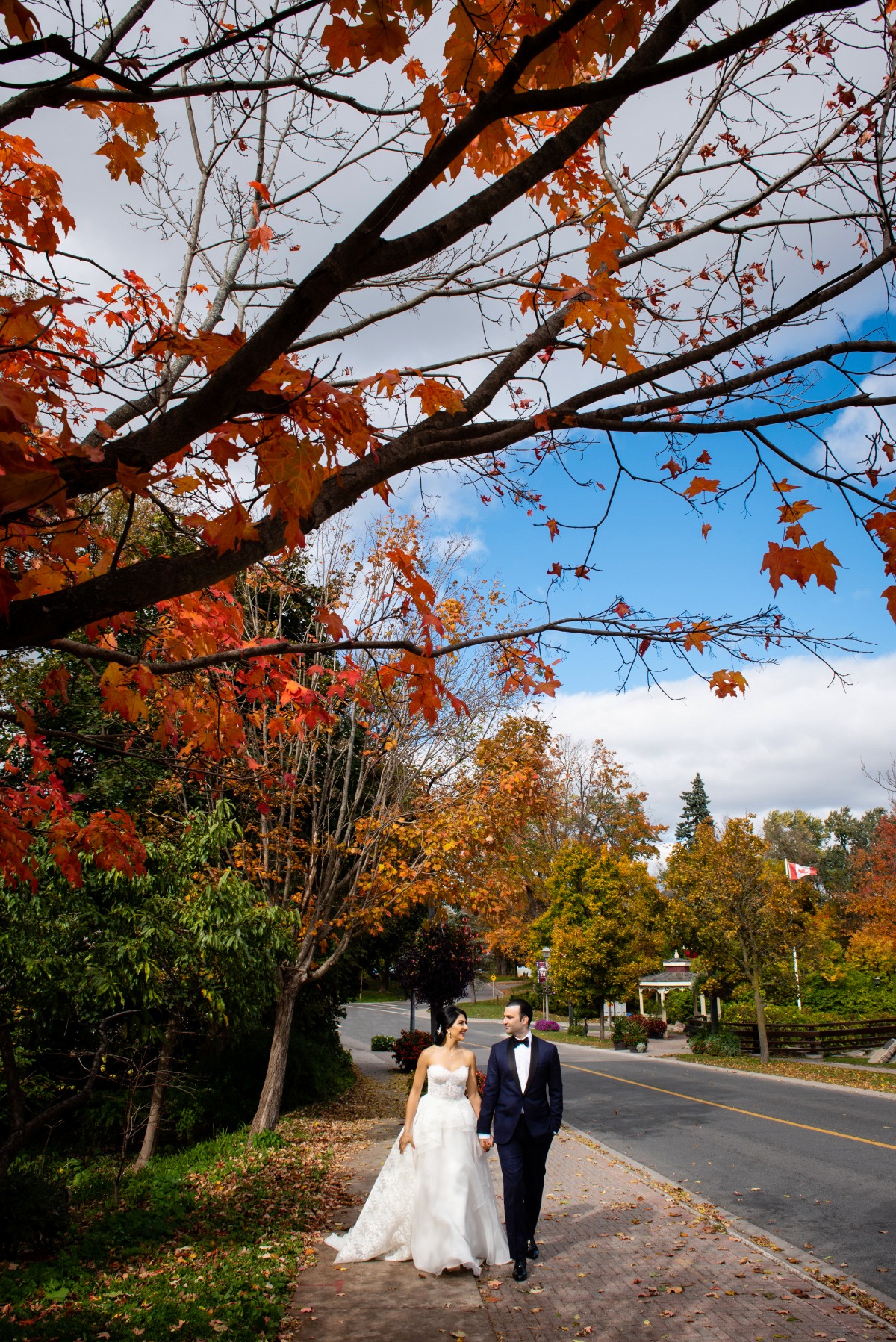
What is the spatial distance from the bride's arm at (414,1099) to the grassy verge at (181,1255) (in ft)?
3.43

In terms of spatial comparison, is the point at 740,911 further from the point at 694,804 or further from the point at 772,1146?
the point at 694,804

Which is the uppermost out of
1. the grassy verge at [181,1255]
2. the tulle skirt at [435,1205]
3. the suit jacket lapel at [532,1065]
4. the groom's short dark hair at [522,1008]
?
the groom's short dark hair at [522,1008]

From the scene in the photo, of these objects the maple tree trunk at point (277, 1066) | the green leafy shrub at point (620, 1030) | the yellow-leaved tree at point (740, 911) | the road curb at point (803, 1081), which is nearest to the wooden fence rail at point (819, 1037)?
the yellow-leaved tree at point (740, 911)

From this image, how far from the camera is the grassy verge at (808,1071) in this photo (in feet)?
64.1

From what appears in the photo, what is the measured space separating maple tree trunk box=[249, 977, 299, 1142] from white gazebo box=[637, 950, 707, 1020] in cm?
2935

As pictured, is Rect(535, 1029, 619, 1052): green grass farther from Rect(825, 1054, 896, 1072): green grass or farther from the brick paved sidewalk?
the brick paved sidewalk

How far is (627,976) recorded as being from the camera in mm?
32344

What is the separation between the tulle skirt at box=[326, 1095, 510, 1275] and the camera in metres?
6.24

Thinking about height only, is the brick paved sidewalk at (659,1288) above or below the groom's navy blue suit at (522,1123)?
below

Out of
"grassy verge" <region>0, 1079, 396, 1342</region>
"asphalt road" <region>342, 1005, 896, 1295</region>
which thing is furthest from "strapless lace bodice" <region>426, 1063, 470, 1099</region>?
"asphalt road" <region>342, 1005, 896, 1295</region>

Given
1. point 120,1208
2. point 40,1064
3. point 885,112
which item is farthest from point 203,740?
point 40,1064

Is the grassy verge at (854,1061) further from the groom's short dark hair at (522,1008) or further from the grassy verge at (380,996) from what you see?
the grassy verge at (380,996)

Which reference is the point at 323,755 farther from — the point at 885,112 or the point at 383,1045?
the point at 383,1045

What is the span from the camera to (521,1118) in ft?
21.4
